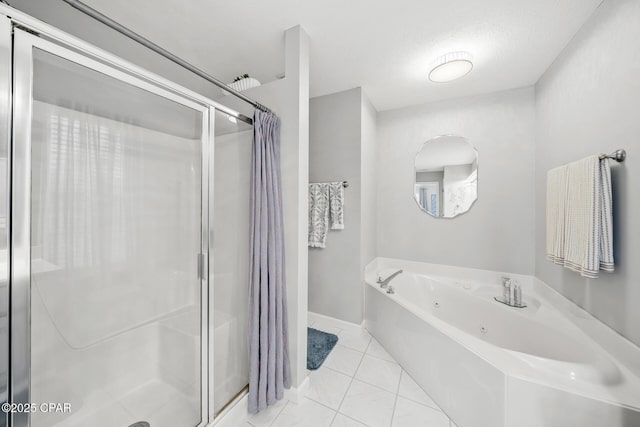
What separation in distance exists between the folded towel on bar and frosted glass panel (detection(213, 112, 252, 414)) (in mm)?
2063

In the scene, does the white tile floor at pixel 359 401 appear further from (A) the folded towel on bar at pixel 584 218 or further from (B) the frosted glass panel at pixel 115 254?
(A) the folded towel on bar at pixel 584 218

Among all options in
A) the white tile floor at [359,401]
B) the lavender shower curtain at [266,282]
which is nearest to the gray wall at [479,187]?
the white tile floor at [359,401]

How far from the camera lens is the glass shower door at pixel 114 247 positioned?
99 centimetres

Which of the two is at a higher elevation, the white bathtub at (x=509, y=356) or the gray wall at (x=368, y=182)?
the gray wall at (x=368, y=182)

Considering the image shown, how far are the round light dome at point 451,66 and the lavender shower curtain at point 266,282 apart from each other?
1.46m

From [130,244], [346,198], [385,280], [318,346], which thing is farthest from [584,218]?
[130,244]

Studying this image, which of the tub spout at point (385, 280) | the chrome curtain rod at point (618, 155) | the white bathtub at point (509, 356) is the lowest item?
the white bathtub at point (509, 356)

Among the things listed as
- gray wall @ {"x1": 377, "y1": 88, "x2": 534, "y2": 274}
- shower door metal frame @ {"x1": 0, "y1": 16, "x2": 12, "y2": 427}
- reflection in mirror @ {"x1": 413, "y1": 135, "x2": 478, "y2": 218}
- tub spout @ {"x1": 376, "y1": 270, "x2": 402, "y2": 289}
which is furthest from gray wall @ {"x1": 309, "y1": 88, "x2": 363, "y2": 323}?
shower door metal frame @ {"x1": 0, "y1": 16, "x2": 12, "y2": 427}

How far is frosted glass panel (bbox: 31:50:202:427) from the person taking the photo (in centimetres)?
103

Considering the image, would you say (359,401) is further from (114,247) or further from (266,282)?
(114,247)

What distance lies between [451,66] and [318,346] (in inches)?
104

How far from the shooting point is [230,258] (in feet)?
4.87

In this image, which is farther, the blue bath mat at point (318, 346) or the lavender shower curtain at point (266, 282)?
the blue bath mat at point (318, 346)

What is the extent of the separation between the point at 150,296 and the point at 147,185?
28.0 inches
